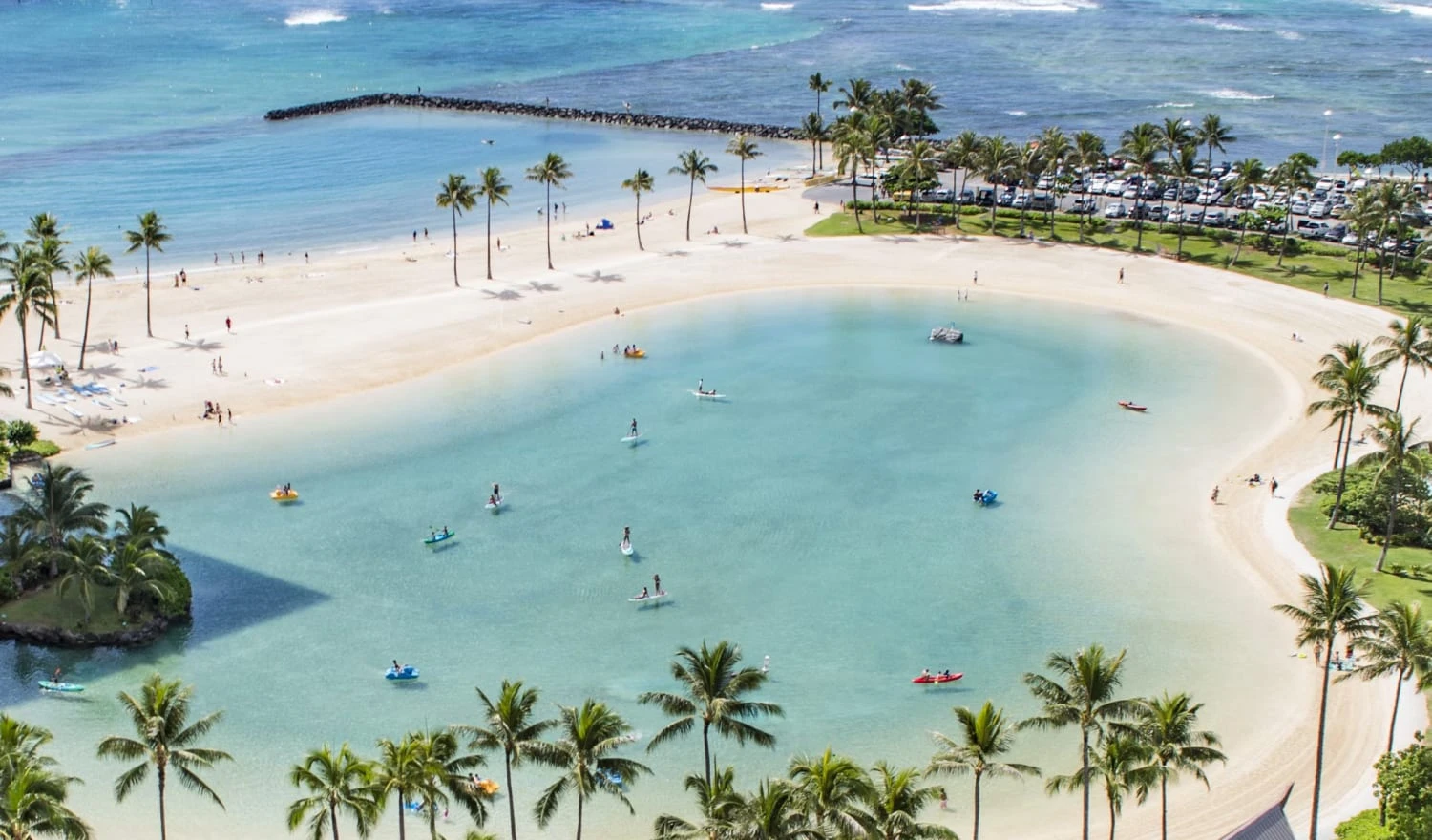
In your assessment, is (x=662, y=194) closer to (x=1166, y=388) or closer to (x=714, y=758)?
(x=1166, y=388)

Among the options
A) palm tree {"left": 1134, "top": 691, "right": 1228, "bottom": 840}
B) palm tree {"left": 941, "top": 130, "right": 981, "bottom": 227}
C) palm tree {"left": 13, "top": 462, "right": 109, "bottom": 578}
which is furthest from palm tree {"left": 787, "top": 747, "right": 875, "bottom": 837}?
palm tree {"left": 941, "top": 130, "right": 981, "bottom": 227}

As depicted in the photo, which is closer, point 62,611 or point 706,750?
point 706,750

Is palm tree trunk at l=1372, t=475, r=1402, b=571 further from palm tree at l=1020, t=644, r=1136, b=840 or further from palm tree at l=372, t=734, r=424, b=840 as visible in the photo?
palm tree at l=372, t=734, r=424, b=840

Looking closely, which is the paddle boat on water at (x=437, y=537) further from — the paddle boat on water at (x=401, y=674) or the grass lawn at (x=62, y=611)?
the grass lawn at (x=62, y=611)

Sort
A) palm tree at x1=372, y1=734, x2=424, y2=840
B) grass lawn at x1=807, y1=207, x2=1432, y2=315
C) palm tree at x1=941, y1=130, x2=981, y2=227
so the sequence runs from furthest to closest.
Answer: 1. palm tree at x1=941, y1=130, x2=981, y2=227
2. grass lawn at x1=807, y1=207, x2=1432, y2=315
3. palm tree at x1=372, y1=734, x2=424, y2=840

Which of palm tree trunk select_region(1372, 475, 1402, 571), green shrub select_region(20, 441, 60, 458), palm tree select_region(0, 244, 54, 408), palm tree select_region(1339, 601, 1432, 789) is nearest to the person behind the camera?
palm tree select_region(1339, 601, 1432, 789)

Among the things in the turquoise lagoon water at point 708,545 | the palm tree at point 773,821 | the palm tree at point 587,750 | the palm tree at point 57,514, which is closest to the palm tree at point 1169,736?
the turquoise lagoon water at point 708,545

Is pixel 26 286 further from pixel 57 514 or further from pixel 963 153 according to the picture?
pixel 963 153

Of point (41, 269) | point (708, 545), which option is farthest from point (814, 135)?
point (708, 545)
